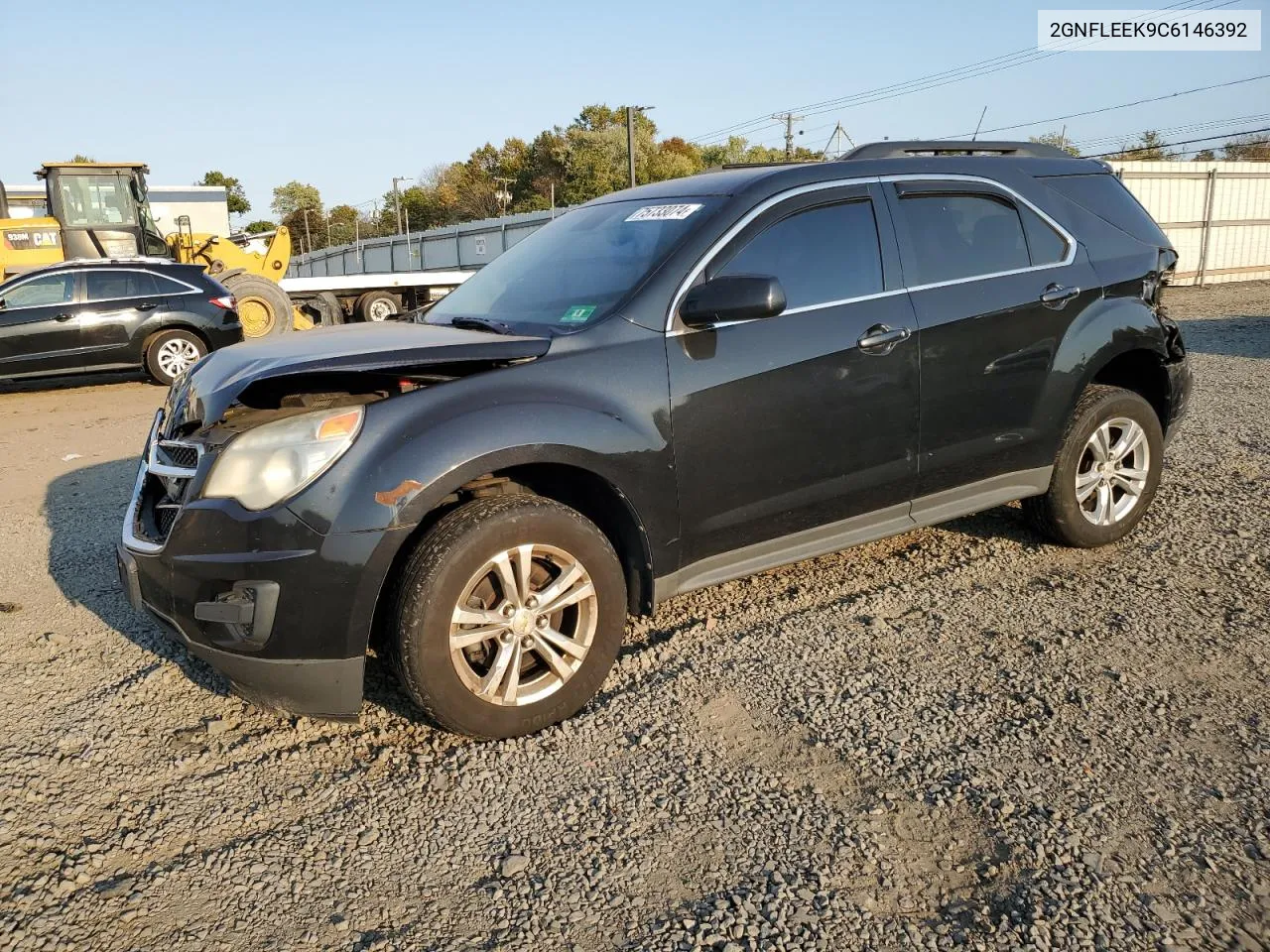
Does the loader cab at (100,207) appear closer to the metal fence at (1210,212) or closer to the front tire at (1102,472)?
the front tire at (1102,472)

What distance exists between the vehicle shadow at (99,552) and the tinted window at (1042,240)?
3.90m

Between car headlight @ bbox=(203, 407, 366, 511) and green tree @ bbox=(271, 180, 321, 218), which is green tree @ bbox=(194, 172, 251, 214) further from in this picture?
car headlight @ bbox=(203, 407, 366, 511)

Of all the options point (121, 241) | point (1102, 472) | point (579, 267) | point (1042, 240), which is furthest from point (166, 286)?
point (1102, 472)

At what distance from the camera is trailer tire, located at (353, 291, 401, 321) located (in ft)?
55.6

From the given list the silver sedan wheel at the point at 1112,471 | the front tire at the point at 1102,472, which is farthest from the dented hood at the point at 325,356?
the silver sedan wheel at the point at 1112,471

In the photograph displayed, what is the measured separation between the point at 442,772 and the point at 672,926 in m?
1.02

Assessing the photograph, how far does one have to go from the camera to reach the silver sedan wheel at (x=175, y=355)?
11859mm

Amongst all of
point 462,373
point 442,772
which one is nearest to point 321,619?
point 442,772

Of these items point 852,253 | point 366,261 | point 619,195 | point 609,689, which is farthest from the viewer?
point 366,261

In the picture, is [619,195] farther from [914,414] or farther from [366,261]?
[366,261]

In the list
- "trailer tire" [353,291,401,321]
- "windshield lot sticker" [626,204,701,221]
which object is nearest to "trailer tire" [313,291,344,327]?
"trailer tire" [353,291,401,321]

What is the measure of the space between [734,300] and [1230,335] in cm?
1277

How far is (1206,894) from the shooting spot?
7.66ft

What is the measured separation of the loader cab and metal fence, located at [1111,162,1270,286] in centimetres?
1915
